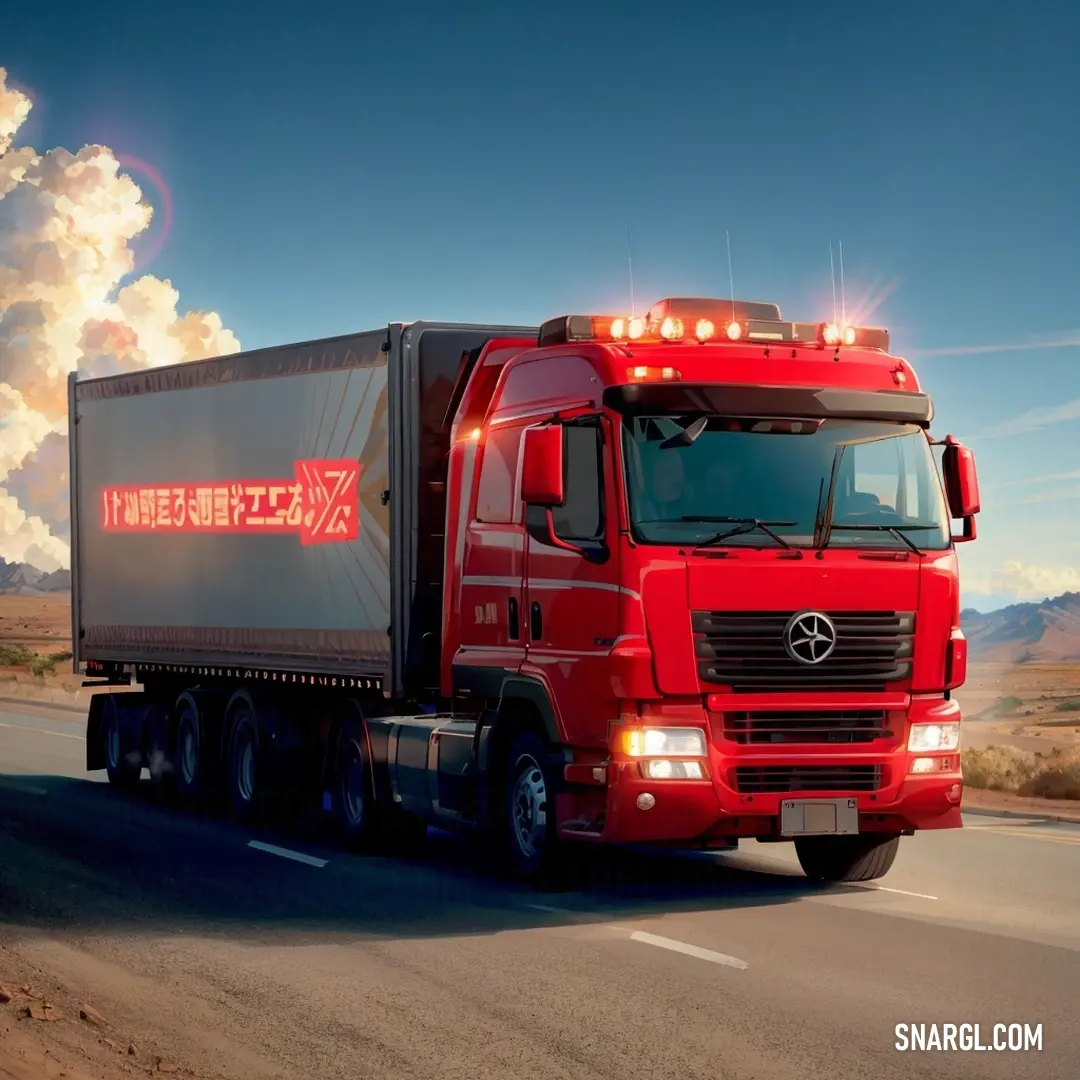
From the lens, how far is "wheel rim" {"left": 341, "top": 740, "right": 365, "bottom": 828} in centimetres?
1552

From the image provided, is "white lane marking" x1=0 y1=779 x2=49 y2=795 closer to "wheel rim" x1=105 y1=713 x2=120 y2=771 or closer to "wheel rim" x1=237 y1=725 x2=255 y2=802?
"wheel rim" x1=105 y1=713 x2=120 y2=771

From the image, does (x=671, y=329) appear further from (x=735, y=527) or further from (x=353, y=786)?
(x=353, y=786)

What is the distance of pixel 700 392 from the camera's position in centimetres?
1179

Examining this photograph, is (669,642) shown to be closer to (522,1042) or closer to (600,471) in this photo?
(600,471)

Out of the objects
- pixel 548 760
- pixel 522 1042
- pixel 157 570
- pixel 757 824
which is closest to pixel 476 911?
pixel 548 760

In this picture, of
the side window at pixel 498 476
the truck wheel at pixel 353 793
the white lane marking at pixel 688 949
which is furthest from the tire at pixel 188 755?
the white lane marking at pixel 688 949

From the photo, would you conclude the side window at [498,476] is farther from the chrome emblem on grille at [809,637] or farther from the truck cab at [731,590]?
the chrome emblem on grille at [809,637]

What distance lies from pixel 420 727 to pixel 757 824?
3577mm

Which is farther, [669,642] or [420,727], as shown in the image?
[420,727]

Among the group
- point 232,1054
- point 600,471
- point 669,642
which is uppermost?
point 600,471

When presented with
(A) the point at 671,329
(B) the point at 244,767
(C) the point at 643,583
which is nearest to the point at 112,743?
(B) the point at 244,767

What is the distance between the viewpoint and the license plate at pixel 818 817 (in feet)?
37.9

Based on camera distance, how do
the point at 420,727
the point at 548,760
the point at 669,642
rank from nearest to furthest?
the point at 669,642
the point at 548,760
the point at 420,727

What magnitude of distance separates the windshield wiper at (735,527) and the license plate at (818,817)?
154 centimetres
